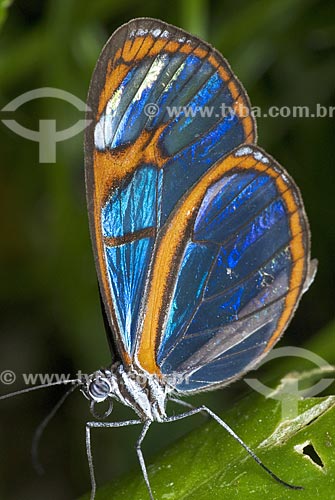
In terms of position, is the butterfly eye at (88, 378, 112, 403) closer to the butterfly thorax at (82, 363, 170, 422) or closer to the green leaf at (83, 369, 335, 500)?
the butterfly thorax at (82, 363, 170, 422)

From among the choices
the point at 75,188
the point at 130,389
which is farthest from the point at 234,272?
the point at 75,188

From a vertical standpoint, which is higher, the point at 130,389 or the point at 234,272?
the point at 234,272

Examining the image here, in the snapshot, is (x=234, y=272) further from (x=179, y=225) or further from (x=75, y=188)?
(x=75, y=188)

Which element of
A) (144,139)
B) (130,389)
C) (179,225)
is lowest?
(130,389)

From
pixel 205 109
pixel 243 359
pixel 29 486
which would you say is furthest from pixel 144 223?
pixel 29 486

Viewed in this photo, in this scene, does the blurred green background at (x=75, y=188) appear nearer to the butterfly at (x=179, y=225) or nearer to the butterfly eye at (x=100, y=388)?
the butterfly at (x=179, y=225)

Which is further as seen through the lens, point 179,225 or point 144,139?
point 179,225
